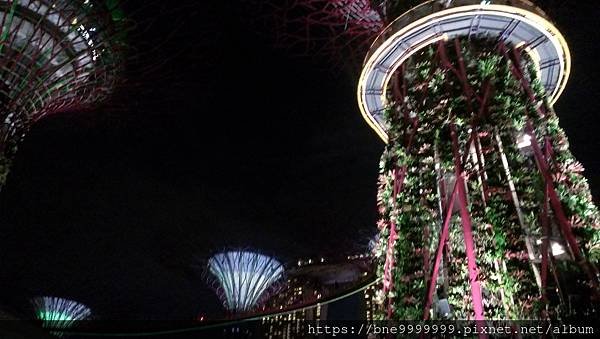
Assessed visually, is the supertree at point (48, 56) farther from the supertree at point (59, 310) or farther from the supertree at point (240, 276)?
the supertree at point (59, 310)

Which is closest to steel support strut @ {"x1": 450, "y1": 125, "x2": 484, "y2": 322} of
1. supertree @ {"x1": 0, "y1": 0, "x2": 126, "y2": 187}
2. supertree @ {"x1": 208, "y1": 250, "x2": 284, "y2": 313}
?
supertree @ {"x1": 0, "y1": 0, "x2": 126, "y2": 187}

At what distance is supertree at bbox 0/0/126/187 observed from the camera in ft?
53.4

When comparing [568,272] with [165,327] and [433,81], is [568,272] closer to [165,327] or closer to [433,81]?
[433,81]

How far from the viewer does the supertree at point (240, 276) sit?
32.3 meters

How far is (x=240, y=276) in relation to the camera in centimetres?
3306

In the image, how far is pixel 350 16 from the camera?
1520 centimetres

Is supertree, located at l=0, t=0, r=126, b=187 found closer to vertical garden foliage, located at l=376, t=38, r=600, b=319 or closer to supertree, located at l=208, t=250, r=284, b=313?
vertical garden foliage, located at l=376, t=38, r=600, b=319

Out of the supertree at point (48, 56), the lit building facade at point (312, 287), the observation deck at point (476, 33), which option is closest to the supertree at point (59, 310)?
the lit building facade at point (312, 287)

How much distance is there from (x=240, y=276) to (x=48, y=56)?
66.8 ft

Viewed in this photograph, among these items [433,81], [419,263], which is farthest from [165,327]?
[433,81]

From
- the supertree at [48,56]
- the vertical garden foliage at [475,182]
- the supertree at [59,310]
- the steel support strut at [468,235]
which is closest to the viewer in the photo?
the steel support strut at [468,235]

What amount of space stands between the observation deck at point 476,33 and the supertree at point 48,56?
32.1 feet

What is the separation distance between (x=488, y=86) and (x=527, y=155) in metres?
2.10

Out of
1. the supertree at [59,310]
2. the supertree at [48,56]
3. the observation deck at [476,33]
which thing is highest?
the supertree at [48,56]
